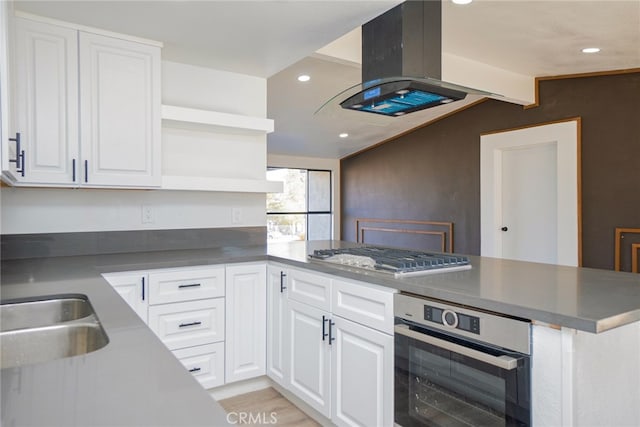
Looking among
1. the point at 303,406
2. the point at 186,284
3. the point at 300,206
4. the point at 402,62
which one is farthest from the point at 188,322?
the point at 300,206

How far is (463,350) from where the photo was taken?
1.46 meters

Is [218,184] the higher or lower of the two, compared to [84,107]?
lower

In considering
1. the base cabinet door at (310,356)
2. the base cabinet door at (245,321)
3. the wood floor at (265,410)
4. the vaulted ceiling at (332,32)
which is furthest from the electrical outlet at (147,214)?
the wood floor at (265,410)

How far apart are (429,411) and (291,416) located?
3.45ft

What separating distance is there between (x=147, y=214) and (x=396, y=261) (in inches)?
69.5

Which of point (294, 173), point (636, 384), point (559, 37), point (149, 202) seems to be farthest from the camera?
point (294, 173)

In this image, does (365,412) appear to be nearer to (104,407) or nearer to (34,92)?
(104,407)

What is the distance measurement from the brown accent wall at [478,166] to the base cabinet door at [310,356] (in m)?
3.41

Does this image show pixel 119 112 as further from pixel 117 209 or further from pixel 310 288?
pixel 310 288

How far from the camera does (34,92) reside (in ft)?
7.12

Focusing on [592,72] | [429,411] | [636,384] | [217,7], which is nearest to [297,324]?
[429,411]

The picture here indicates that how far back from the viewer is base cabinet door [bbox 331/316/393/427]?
179 centimetres

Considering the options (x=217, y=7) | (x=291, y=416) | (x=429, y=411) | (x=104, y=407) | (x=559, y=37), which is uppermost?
(x=559, y=37)

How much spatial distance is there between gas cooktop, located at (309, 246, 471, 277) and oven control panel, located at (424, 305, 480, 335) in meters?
0.24
